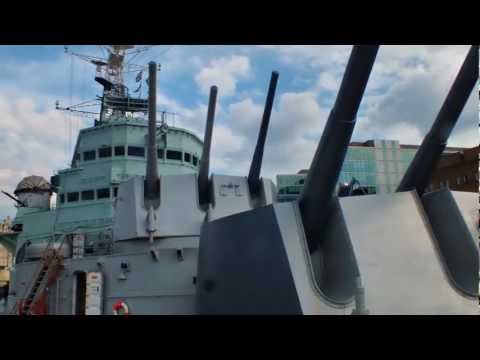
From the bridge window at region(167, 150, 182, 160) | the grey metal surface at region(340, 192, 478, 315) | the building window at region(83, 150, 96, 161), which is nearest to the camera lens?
the grey metal surface at region(340, 192, 478, 315)

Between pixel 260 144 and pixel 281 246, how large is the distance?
15.8 feet

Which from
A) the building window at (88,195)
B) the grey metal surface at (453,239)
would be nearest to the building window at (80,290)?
the building window at (88,195)

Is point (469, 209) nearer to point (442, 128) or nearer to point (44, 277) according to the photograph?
point (442, 128)

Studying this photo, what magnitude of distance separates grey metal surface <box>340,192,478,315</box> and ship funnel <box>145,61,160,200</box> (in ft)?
15.7

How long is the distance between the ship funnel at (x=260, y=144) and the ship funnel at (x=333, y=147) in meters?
4.19

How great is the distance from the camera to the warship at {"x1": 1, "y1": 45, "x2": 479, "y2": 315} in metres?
4.40

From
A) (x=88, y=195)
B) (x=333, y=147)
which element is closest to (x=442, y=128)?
(x=333, y=147)

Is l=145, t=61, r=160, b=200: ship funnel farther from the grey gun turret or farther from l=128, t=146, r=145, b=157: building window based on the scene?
l=128, t=146, r=145, b=157: building window

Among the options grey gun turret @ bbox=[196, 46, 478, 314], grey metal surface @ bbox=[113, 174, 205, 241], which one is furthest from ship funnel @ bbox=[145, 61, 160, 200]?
grey gun turret @ bbox=[196, 46, 478, 314]
